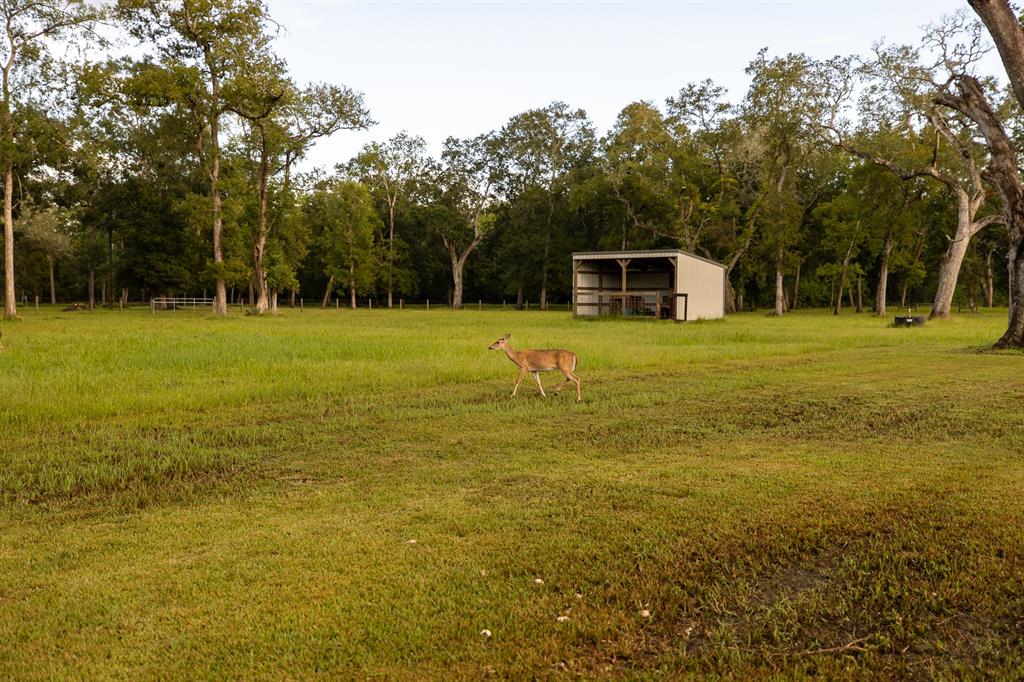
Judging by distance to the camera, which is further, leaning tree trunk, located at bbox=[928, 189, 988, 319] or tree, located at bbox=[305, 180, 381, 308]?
tree, located at bbox=[305, 180, 381, 308]

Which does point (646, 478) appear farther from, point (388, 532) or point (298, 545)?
point (298, 545)

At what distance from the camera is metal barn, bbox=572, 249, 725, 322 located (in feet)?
122

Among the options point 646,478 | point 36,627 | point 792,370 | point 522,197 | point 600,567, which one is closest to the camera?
point 36,627

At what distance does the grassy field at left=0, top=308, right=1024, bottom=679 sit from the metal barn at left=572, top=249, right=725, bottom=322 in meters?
27.5

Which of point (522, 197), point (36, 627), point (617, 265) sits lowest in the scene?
point (36, 627)

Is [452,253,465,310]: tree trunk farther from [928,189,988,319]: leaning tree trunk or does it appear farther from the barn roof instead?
[928,189,988,319]: leaning tree trunk

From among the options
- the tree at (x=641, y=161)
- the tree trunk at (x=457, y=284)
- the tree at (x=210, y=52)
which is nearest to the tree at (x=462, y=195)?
the tree trunk at (x=457, y=284)

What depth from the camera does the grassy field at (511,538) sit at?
3236 millimetres

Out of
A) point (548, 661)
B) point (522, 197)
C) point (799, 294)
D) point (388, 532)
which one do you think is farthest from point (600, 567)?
point (799, 294)

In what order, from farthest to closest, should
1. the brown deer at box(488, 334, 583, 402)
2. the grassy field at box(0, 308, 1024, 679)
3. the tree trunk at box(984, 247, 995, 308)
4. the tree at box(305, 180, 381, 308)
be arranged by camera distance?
1. the tree at box(305, 180, 381, 308)
2. the tree trunk at box(984, 247, 995, 308)
3. the brown deer at box(488, 334, 583, 402)
4. the grassy field at box(0, 308, 1024, 679)

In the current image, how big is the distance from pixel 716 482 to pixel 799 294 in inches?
2710

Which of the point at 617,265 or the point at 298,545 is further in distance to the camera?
the point at 617,265

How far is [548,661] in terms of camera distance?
3.12 m

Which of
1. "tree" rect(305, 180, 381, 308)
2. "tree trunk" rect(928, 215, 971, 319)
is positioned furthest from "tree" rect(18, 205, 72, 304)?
"tree trunk" rect(928, 215, 971, 319)
